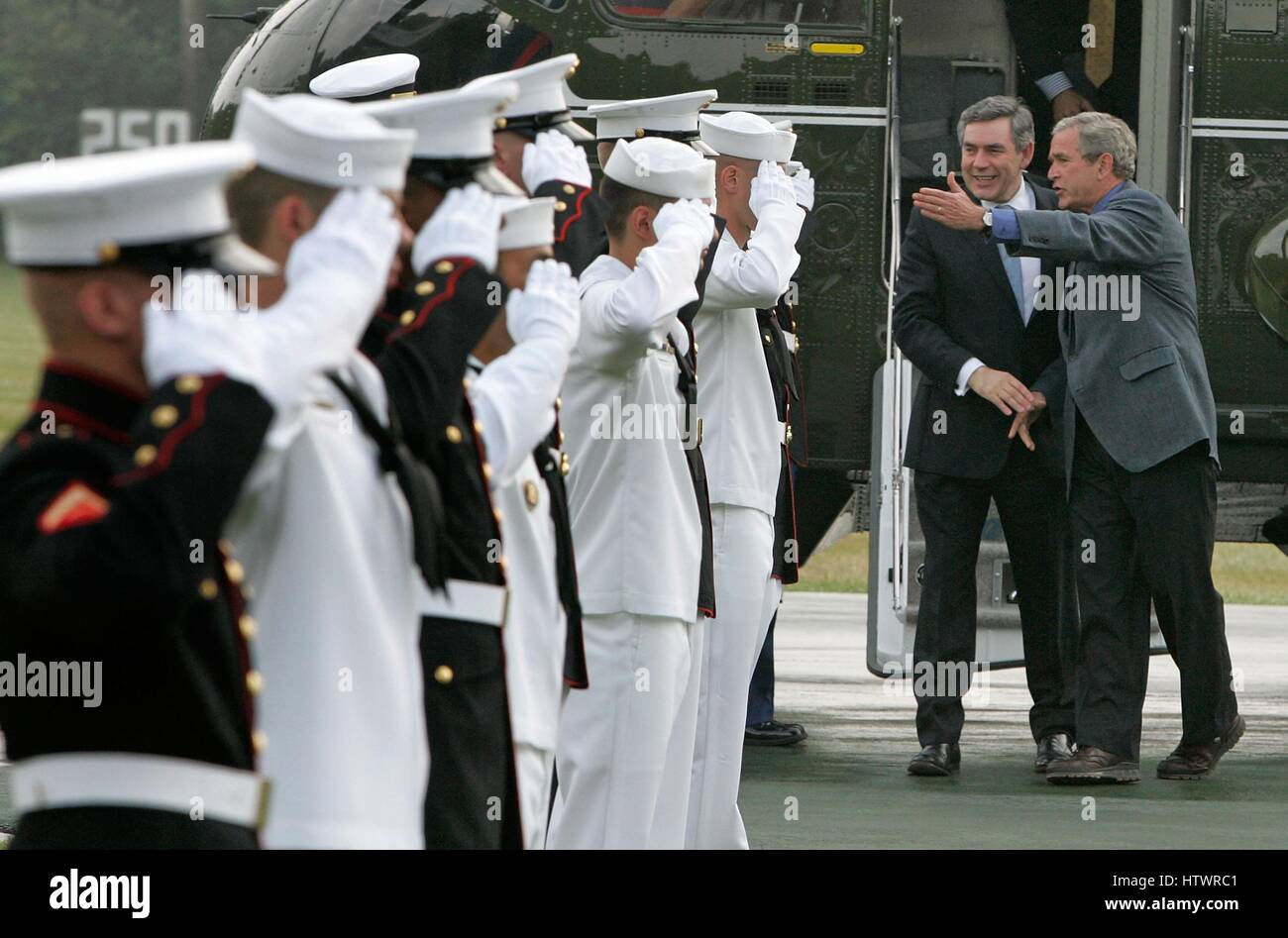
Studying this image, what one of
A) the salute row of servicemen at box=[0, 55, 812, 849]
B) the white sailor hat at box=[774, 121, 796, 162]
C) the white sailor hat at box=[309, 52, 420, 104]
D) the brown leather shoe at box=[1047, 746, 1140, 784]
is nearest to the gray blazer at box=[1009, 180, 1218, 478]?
the white sailor hat at box=[774, 121, 796, 162]

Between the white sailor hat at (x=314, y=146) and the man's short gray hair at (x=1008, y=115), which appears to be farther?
the man's short gray hair at (x=1008, y=115)

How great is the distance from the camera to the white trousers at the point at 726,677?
518 centimetres

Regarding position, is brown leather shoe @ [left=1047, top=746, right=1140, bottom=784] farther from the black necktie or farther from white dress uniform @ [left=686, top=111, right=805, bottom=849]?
the black necktie

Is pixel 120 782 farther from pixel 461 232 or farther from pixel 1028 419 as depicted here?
pixel 1028 419

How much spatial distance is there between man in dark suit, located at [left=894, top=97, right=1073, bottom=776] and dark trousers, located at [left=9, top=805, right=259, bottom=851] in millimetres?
4592

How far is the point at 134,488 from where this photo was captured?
6.51ft


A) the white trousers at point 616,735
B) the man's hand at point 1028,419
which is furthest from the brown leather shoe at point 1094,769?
the white trousers at point 616,735

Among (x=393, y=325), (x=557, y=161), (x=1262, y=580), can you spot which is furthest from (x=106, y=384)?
(x=1262, y=580)

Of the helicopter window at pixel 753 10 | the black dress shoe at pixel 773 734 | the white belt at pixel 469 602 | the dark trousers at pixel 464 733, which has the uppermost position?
the helicopter window at pixel 753 10

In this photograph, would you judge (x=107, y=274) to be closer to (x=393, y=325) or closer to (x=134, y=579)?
(x=134, y=579)

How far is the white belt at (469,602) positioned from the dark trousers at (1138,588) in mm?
3610

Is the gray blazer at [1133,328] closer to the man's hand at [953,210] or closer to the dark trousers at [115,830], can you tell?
the man's hand at [953,210]

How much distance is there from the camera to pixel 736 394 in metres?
5.50
